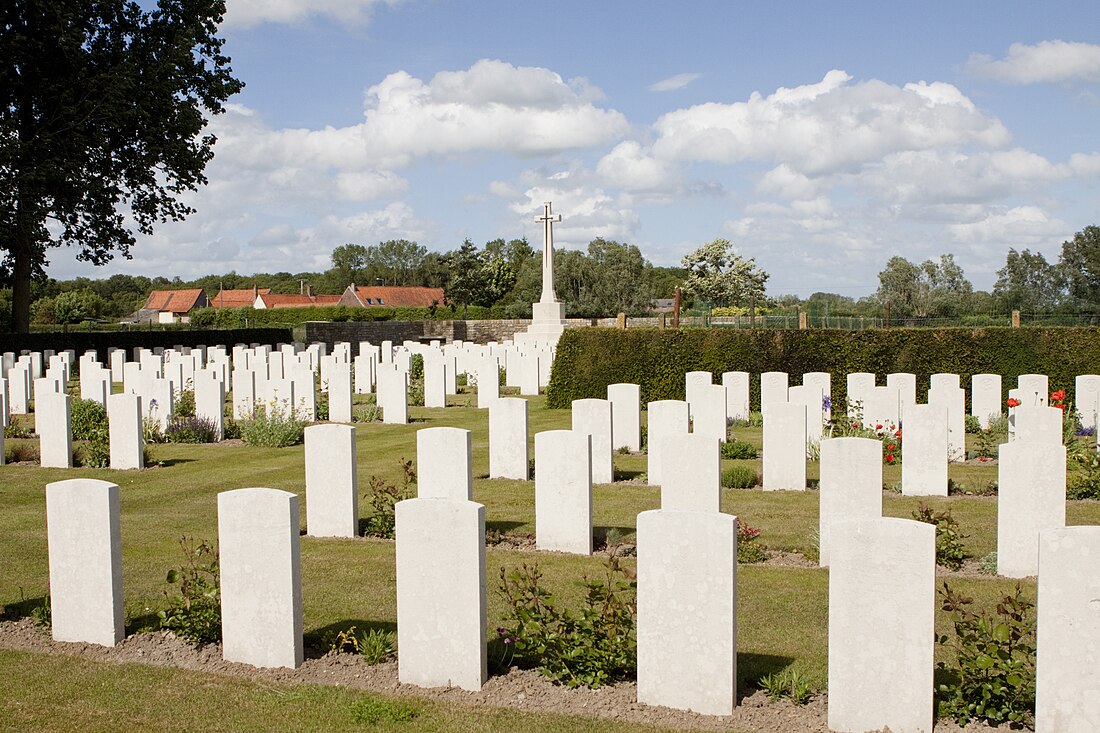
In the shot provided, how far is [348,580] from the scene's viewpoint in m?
7.14

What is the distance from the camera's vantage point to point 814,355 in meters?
19.3

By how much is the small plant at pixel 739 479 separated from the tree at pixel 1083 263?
124 feet

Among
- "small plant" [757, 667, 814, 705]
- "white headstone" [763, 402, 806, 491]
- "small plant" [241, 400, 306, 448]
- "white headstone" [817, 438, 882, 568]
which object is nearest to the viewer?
"small plant" [757, 667, 814, 705]

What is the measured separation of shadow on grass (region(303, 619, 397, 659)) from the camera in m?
5.66

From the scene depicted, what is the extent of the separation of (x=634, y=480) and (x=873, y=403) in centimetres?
464

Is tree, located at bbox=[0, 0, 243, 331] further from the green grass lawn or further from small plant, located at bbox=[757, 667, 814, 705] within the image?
small plant, located at bbox=[757, 667, 814, 705]

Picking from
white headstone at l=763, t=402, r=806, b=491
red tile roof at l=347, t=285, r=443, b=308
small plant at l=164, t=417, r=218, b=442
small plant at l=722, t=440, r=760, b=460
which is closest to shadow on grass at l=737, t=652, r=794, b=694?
white headstone at l=763, t=402, r=806, b=491

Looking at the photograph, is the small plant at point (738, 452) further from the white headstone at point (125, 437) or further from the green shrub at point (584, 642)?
the green shrub at point (584, 642)

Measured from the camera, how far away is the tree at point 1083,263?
142 ft

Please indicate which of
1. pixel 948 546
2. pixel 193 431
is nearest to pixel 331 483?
pixel 948 546

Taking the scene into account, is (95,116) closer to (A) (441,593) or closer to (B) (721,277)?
(A) (441,593)

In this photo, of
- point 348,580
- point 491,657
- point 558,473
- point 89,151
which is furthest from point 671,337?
point 89,151

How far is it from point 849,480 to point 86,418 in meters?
12.6

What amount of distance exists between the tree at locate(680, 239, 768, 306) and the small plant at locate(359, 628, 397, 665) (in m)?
61.7
